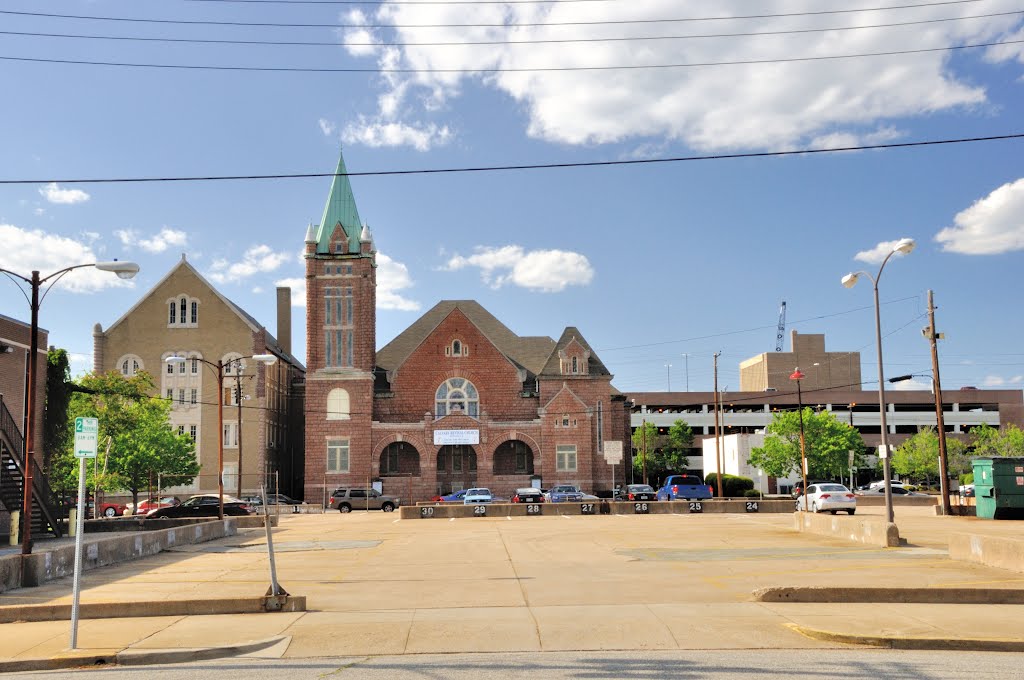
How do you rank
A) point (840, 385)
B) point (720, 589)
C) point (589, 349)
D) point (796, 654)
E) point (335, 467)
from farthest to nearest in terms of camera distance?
point (840, 385)
point (589, 349)
point (335, 467)
point (720, 589)
point (796, 654)

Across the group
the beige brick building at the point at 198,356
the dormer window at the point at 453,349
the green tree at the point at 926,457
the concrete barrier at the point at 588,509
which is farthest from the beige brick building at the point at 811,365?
the concrete barrier at the point at 588,509

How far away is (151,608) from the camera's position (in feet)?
48.1

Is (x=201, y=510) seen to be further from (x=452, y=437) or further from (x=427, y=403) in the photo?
(x=427, y=403)

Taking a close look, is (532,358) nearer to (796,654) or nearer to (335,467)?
(335,467)

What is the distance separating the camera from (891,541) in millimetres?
24641

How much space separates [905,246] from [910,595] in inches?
491

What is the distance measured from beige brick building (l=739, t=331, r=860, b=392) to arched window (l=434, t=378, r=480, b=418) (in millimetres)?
82544

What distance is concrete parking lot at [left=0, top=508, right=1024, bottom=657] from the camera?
488 inches

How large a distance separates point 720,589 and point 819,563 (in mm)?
5348

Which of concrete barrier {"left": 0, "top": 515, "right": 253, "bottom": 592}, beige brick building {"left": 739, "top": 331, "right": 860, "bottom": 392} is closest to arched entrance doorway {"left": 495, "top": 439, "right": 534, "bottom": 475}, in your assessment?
concrete barrier {"left": 0, "top": 515, "right": 253, "bottom": 592}

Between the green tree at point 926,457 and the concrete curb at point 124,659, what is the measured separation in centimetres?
8957

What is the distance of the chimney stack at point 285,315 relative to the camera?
9069 centimetres

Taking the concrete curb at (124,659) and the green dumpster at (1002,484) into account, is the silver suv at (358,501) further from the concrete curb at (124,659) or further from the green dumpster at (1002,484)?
the concrete curb at (124,659)

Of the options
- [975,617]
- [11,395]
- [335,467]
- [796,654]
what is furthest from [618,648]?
[335,467]
